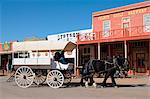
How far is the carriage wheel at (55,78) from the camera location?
1738 centimetres

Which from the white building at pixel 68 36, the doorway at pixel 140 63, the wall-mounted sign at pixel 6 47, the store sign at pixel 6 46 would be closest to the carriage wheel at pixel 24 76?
the doorway at pixel 140 63

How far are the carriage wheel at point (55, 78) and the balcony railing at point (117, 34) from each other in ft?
44.6

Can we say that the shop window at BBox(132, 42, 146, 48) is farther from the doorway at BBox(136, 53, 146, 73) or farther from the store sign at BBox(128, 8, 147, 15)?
the store sign at BBox(128, 8, 147, 15)

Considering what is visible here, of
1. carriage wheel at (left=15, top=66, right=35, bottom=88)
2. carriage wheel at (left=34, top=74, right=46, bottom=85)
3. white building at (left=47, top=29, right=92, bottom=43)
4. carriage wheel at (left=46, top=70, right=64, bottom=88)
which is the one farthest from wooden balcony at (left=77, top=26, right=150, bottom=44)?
carriage wheel at (left=15, top=66, right=35, bottom=88)

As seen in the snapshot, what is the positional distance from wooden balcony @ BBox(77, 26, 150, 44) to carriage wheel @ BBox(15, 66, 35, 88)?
13.6m

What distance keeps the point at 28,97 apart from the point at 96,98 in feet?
8.61

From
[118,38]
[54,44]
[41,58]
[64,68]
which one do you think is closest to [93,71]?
[64,68]

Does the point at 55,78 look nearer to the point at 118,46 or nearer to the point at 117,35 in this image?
the point at 117,35

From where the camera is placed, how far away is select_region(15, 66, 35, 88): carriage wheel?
59.0 ft

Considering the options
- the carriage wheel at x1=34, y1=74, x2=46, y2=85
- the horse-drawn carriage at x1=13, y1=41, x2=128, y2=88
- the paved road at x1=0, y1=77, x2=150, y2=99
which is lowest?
the paved road at x1=0, y1=77, x2=150, y2=99

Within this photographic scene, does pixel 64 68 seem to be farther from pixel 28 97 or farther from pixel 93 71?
pixel 28 97

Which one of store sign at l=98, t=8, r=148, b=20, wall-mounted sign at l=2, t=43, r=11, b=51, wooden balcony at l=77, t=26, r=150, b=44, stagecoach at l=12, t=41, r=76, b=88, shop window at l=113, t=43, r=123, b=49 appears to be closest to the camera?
stagecoach at l=12, t=41, r=76, b=88

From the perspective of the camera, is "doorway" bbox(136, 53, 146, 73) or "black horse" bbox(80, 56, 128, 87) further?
"doorway" bbox(136, 53, 146, 73)

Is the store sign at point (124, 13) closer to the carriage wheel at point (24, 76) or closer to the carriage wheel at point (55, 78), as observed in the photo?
the carriage wheel at point (55, 78)
